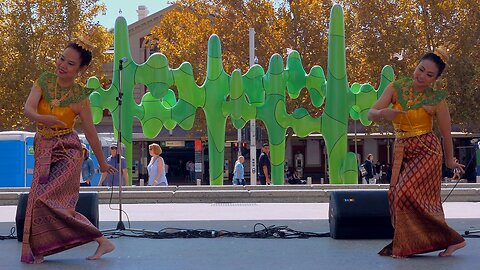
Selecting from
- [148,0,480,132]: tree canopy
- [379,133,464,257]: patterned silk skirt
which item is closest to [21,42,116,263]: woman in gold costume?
[379,133,464,257]: patterned silk skirt

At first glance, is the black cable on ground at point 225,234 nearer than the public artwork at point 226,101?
Yes

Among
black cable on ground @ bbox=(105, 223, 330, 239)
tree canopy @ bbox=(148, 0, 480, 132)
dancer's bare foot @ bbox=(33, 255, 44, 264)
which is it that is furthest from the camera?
tree canopy @ bbox=(148, 0, 480, 132)

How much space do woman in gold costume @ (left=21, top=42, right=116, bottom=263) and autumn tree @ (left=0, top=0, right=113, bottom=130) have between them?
98.2ft

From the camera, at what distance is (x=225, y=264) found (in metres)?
7.73

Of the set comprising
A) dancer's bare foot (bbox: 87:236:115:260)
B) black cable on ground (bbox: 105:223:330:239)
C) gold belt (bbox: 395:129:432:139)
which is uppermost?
gold belt (bbox: 395:129:432:139)

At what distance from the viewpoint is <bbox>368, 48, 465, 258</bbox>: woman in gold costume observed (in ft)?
25.9

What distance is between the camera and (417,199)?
25.8 ft

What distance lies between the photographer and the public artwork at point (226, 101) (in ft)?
74.2

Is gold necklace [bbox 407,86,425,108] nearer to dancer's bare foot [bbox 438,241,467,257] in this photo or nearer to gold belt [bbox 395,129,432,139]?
gold belt [bbox 395,129,432,139]

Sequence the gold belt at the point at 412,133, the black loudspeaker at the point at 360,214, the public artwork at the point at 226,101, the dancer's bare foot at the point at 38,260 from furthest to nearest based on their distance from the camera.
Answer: the public artwork at the point at 226,101 < the black loudspeaker at the point at 360,214 < the gold belt at the point at 412,133 < the dancer's bare foot at the point at 38,260

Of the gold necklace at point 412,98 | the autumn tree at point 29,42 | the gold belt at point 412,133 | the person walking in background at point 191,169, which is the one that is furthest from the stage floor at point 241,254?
the person walking in background at point 191,169

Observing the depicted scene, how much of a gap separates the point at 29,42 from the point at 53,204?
103 ft

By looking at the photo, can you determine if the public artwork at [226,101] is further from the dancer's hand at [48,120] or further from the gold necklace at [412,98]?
the dancer's hand at [48,120]

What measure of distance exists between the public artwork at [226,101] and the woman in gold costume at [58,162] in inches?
570
